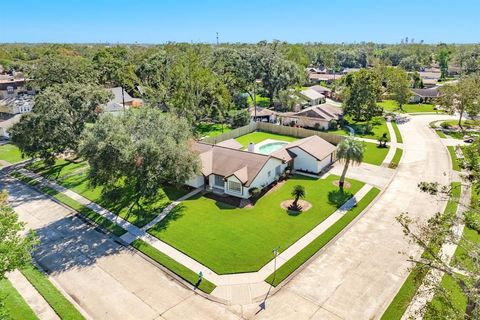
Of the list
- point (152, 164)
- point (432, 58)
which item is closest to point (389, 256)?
point (152, 164)

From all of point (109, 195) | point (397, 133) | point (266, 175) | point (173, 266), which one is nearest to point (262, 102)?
point (397, 133)

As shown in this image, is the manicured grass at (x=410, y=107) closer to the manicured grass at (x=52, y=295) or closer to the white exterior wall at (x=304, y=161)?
the white exterior wall at (x=304, y=161)

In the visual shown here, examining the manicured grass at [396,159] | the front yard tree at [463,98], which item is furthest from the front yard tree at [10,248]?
the front yard tree at [463,98]

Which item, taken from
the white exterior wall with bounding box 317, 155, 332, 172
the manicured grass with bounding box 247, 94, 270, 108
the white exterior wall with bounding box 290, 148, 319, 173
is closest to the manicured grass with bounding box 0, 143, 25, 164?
the white exterior wall with bounding box 290, 148, 319, 173

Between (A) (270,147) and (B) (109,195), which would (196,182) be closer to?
(B) (109,195)

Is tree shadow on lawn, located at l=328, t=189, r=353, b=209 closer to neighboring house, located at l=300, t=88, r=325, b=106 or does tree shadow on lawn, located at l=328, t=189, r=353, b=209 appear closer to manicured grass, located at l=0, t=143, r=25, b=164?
manicured grass, located at l=0, t=143, r=25, b=164
